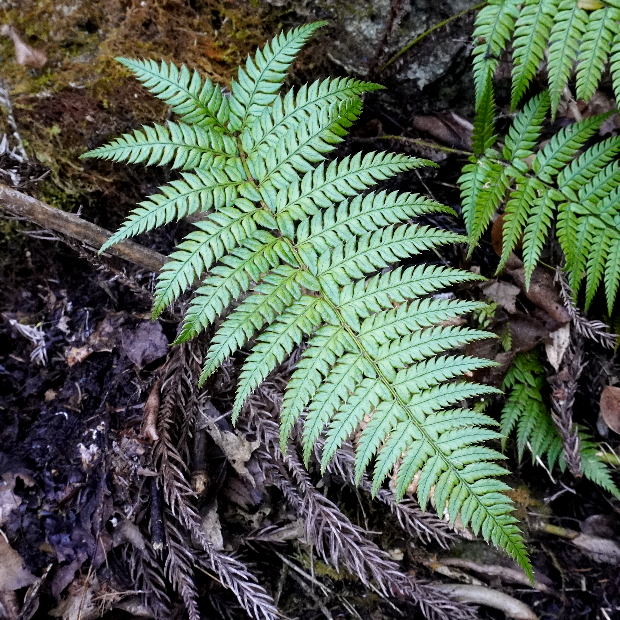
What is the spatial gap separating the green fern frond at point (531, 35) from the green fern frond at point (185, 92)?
4.65 feet

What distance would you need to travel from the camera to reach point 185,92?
2.43m

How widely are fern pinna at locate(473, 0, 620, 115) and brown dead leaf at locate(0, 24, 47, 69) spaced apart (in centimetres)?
242

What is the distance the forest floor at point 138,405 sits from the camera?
253 centimetres

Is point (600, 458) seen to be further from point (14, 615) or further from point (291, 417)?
point (14, 615)

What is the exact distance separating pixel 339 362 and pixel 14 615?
1.92 metres

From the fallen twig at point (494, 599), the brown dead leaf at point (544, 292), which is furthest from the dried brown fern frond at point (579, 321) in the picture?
the fallen twig at point (494, 599)

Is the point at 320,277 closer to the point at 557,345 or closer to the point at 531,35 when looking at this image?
the point at 531,35

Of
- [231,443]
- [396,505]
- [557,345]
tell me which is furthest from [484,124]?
[231,443]

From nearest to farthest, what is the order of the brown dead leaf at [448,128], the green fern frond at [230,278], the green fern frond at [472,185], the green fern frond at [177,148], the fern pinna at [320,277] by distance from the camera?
the fern pinna at [320,277] → the green fern frond at [230,278] → the green fern frond at [177,148] → the green fern frond at [472,185] → the brown dead leaf at [448,128]

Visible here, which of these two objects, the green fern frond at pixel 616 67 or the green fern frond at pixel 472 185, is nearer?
the green fern frond at pixel 616 67

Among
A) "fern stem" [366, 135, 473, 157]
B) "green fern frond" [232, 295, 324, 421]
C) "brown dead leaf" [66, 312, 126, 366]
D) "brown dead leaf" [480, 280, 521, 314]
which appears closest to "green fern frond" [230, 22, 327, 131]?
"fern stem" [366, 135, 473, 157]

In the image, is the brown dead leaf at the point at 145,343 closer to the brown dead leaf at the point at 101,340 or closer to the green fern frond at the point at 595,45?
the brown dead leaf at the point at 101,340

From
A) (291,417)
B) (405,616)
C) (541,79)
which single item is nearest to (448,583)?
(405,616)

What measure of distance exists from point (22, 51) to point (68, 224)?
1.15 meters
